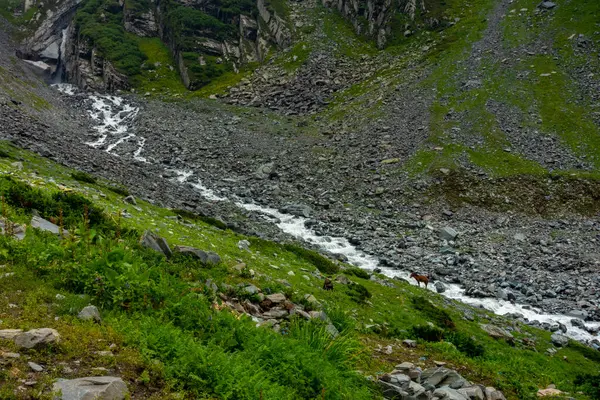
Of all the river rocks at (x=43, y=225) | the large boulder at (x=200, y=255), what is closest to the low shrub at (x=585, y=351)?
the large boulder at (x=200, y=255)

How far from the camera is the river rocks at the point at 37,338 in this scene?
5719 millimetres

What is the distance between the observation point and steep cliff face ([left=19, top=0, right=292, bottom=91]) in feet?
348

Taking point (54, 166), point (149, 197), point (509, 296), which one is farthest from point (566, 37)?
point (54, 166)

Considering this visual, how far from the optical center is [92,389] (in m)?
5.16

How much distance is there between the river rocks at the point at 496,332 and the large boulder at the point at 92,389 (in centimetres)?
1767

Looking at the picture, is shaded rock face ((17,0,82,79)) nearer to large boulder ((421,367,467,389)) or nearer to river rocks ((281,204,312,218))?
river rocks ((281,204,312,218))

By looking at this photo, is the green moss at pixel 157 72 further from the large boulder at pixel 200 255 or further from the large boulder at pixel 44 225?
the large boulder at pixel 44 225

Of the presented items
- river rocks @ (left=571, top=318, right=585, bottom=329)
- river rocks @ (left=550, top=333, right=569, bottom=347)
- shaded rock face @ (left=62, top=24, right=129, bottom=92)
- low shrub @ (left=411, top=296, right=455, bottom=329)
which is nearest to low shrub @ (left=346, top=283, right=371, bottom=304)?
low shrub @ (left=411, top=296, right=455, bottom=329)

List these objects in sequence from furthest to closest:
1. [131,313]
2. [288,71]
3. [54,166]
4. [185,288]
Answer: [288,71]
[54,166]
[185,288]
[131,313]

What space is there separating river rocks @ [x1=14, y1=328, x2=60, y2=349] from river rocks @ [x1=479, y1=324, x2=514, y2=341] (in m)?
18.2

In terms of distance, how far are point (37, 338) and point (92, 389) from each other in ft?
4.69

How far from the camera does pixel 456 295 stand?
1003 inches

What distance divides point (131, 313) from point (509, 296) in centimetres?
2457

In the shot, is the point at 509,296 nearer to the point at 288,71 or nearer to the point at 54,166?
the point at 54,166
